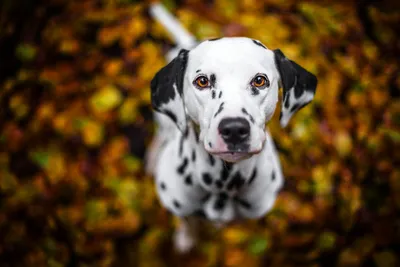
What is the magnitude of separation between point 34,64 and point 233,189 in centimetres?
210

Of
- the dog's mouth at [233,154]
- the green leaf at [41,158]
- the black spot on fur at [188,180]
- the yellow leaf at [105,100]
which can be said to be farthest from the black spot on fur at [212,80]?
the green leaf at [41,158]

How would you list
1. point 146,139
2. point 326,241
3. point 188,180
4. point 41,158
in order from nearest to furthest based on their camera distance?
point 188,180 → point 326,241 → point 41,158 → point 146,139

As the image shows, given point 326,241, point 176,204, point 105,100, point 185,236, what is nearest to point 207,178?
point 176,204

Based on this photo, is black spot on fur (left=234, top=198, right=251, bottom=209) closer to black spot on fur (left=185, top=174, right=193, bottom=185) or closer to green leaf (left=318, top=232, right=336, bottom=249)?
black spot on fur (left=185, top=174, right=193, bottom=185)

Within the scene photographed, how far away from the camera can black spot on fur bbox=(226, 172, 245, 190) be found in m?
1.94

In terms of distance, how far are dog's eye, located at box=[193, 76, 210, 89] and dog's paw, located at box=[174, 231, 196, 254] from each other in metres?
1.48

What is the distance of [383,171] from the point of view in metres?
2.89

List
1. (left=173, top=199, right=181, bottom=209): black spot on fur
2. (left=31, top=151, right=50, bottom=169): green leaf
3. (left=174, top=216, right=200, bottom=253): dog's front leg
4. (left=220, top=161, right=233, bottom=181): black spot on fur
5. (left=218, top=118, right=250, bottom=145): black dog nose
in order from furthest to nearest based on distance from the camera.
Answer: (left=31, top=151, right=50, bottom=169): green leaf, (left=174, top=216, right=200, bottom=253): dog's front leg, (left=173, top=199, right=181, bottom=209): black spot on fur, (left=220, top=161, right=233, bottom=181): black spot on fur, (left=218, top=118, right=250, bottom=145): black dog nose

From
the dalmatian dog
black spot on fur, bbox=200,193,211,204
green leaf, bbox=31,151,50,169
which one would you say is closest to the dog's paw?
the dalmatian dog

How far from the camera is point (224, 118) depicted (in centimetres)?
146

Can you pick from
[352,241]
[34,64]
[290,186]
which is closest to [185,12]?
[34,64]

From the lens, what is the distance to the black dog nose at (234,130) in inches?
56.9

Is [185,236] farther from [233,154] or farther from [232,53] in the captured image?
[232,53]

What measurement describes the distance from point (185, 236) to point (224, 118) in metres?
1.55
